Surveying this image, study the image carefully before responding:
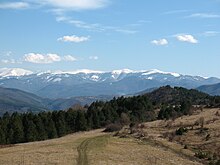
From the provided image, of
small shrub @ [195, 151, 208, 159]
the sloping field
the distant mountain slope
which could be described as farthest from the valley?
the distant mountain slope

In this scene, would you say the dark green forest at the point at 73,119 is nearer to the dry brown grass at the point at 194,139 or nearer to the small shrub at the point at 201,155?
the dry brown grass at the point at 194,139

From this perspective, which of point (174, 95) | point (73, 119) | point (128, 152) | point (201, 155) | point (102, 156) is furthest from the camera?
point (174, 95)

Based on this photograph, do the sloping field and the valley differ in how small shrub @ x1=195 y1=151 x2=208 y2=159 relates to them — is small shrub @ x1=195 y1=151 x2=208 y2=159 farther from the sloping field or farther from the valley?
the sloping field

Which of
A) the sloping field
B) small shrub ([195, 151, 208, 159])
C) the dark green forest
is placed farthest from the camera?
the dark green forest

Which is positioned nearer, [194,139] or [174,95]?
[194,139]

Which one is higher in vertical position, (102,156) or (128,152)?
(102,156)

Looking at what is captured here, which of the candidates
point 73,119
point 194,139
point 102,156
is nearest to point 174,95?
point 73,119

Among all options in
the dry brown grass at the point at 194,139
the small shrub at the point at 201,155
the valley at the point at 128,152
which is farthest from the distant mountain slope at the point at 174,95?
the small shrub at the point at 201,155

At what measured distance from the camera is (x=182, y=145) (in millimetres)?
53125

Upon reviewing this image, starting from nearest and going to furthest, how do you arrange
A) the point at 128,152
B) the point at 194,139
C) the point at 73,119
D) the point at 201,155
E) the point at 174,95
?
the point at 201,155
the point at 128,152
the point at 194,139
the point at 73,119
the point at 174,95

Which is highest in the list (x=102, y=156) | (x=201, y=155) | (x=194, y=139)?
(x=102, y=156)

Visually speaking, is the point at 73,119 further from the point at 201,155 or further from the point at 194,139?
the point at 201,155

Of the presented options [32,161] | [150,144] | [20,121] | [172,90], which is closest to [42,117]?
[20,121]

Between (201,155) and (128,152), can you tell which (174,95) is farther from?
(201,155)
